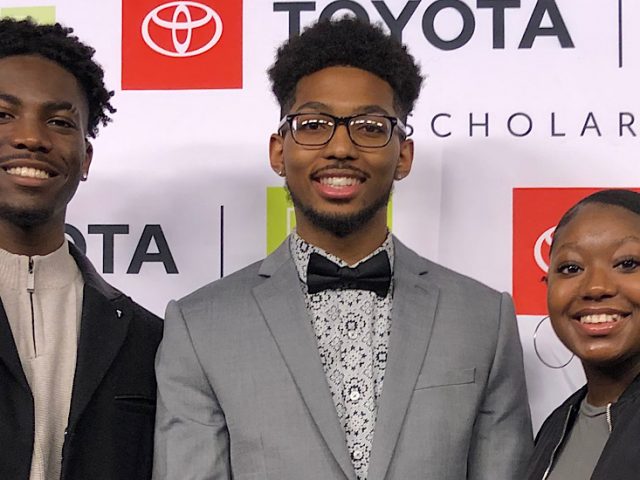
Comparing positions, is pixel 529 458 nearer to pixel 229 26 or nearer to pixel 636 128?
pixel 636 128

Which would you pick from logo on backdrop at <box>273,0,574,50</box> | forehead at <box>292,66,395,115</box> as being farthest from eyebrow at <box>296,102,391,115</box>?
logo on backdrop at <box>273,0,574,50</box>

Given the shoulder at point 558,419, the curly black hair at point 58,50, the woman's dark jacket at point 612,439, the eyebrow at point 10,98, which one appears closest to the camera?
the woman's dark jacket at point 612,439

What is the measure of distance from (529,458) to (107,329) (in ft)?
2.70

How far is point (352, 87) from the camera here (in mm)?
1938

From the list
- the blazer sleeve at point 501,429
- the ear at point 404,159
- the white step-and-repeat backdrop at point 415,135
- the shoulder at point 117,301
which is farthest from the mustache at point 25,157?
the blazer sleeve at point 501,429

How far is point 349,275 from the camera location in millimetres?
1877

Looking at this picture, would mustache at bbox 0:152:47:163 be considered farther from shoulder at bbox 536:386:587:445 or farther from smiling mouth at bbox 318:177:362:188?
shoulder at bbox 536:386:587:445

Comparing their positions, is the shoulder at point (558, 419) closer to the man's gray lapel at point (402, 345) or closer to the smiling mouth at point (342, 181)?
the man's gray lapel at point (402, 345)

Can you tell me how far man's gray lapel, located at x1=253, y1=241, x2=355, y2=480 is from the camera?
5.75 feet

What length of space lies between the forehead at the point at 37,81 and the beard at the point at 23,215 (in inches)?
8.4

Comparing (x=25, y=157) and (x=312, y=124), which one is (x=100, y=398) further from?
(x=312, y=124)

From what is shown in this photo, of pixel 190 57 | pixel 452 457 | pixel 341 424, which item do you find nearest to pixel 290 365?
pixel 341 424

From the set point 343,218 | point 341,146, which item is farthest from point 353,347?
point 341,146

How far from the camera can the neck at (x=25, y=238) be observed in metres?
1.98
